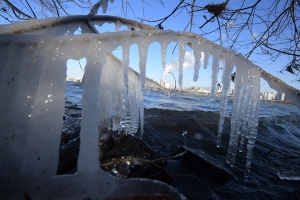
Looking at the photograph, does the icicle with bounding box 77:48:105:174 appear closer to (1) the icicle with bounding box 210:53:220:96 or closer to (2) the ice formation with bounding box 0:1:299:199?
(2) the ice formation with bounding box 0:1:299:199

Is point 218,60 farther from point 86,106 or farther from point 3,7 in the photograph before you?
point 3,7

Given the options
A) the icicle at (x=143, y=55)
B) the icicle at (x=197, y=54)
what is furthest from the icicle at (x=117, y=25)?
the icicle at (x=197, y=54)

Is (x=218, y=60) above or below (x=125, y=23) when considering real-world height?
below

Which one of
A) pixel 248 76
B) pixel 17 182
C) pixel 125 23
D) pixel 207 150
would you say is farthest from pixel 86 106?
pixel 207 150

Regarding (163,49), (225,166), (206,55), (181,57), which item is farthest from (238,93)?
(225,166)

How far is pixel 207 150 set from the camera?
15.2 feet

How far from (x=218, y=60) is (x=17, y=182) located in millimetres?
1779

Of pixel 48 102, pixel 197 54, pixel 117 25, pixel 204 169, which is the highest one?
pixel 117 25

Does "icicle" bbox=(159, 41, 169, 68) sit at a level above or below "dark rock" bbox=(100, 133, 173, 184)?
above

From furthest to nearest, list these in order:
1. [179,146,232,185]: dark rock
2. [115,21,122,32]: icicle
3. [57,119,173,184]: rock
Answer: [179,146,232,185]: dark rock → [57,119,173,184]: rock → [115,21,122,32]: icicle

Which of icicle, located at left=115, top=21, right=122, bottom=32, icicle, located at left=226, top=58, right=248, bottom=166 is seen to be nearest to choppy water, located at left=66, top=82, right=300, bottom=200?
icicle, located at left=226, top=58, right=248, bottom=166

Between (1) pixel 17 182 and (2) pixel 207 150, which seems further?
(2) pixel 207 150

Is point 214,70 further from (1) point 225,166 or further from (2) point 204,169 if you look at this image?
(1) point 225,166

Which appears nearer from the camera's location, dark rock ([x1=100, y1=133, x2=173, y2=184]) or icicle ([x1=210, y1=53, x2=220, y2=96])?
icicle ([x1=210, y1=53, x2=220, y2=96])
